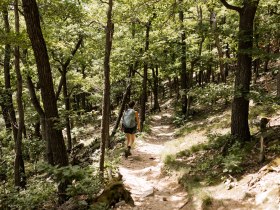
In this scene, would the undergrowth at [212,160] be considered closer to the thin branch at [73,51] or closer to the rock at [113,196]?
the rock at [113,196]

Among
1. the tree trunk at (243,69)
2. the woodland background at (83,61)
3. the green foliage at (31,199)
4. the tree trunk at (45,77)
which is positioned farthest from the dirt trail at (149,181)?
the tree trunk at (243,69)

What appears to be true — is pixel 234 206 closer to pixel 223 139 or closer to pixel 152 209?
pixel 152 209

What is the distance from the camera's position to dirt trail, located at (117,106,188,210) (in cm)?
823

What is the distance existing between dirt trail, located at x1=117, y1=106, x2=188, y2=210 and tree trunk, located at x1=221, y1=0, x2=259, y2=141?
112 inches

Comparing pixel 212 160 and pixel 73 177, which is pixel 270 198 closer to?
pixel 212 160

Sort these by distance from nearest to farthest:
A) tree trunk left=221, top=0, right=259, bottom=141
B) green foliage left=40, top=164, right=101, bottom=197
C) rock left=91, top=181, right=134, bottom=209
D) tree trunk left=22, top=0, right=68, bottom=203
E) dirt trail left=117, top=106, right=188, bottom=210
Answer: green foliage left=40, top=164, right=101, bottom=197, rock left=91, top=181, right=134, bottom=209, tree trunk left=22, top=0, right=68, bottom=203, dirt trail left=117, top=106, right=188, bottom=210, tree trunk left=221, top=0, right=259, bottom=141

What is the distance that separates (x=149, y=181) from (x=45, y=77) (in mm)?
4910

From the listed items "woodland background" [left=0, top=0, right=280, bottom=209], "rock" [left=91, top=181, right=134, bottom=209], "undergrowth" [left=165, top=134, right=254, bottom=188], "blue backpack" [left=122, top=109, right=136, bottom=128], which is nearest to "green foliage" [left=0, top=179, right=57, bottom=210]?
"woodland background" [left=0, top=0, right=280, bottom=209]

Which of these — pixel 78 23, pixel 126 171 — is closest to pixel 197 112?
pixel 78 23

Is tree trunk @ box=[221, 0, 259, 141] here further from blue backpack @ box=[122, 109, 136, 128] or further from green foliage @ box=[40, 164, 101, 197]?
green foliage @ box=[40, 164, 101, 197]

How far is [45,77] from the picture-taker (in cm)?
832

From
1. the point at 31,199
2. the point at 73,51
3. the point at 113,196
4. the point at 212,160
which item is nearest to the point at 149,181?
the point at 212,160

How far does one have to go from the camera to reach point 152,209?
7.82m

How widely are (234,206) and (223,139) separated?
442cm
